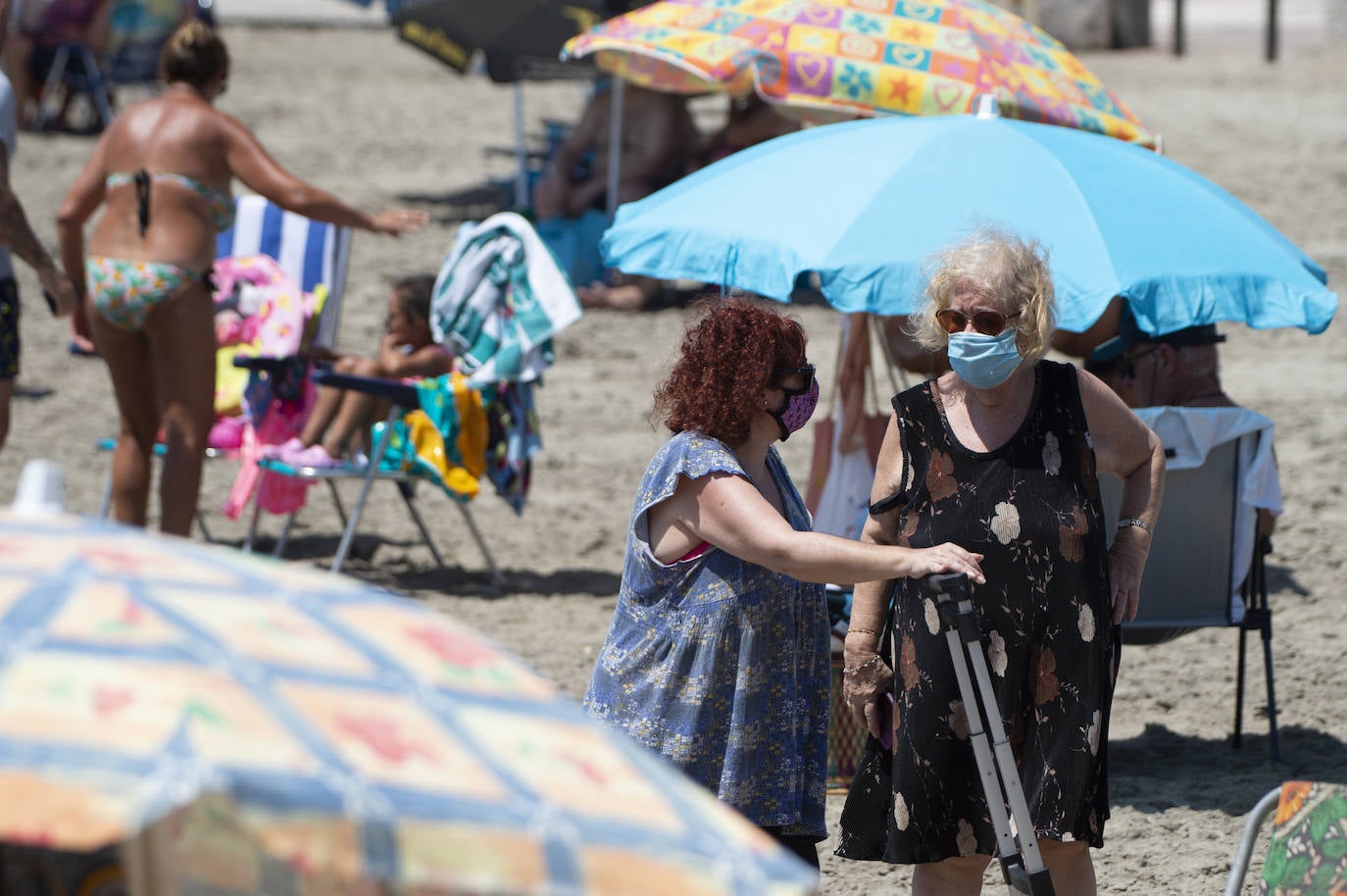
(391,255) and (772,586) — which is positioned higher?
(772,586)

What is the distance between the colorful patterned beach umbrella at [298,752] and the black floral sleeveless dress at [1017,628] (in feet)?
4.96

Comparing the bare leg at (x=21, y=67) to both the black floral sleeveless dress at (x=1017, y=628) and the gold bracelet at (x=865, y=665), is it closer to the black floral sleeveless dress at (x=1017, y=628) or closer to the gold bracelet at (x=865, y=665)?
the gold bracelet at (x=865, y=665)

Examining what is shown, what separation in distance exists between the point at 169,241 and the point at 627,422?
371 centimetres

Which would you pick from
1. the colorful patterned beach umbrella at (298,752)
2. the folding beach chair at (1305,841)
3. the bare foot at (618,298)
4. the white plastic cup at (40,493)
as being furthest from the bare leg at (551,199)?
the colorful patterned beach umbrella at (298,752)

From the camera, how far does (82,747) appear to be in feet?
4.68

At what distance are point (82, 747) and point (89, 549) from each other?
0.28 meters

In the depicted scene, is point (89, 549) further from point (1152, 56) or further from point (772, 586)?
point (1152, 56)

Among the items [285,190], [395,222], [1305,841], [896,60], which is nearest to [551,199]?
[896,60]

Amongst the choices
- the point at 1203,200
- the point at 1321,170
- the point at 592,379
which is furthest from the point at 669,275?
the point at 1321,170

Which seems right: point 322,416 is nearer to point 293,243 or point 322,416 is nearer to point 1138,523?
point 293,243

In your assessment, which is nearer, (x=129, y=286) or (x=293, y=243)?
(x=129, y=286)

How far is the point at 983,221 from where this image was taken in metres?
3.79

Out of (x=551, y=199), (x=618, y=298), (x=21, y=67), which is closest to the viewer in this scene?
(x=618, y=298)

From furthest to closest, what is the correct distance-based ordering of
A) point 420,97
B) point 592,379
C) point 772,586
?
point 420,97, point 592,379, point 772,586
